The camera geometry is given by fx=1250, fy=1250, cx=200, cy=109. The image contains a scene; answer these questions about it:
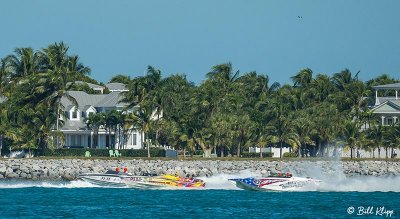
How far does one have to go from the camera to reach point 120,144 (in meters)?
115

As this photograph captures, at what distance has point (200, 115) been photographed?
106562mm

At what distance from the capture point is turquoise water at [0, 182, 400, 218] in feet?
194

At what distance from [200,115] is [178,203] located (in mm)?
41008

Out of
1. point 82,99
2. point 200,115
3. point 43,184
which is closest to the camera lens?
point 43,184

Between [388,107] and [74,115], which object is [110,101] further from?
[388,107]

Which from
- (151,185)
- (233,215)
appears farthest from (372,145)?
(233,215)

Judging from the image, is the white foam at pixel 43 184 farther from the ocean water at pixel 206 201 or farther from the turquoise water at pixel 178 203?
the turquoise water at pixel 178 203

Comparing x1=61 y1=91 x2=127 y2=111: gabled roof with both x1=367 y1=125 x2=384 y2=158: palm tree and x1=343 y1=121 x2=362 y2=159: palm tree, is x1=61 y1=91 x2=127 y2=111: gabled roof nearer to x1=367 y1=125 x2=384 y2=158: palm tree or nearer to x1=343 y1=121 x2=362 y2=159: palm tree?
x1=343 y1=121 x2=362 y2=159: palm tree

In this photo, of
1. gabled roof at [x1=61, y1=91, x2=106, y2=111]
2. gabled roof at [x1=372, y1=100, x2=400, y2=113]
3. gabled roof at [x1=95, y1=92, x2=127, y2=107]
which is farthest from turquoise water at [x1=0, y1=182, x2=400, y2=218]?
gabled roof at [x1=372, y1=100, x2=400, y2=113]

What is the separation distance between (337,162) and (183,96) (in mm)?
Result: 23835

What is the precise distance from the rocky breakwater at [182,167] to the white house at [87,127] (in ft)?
57.3
